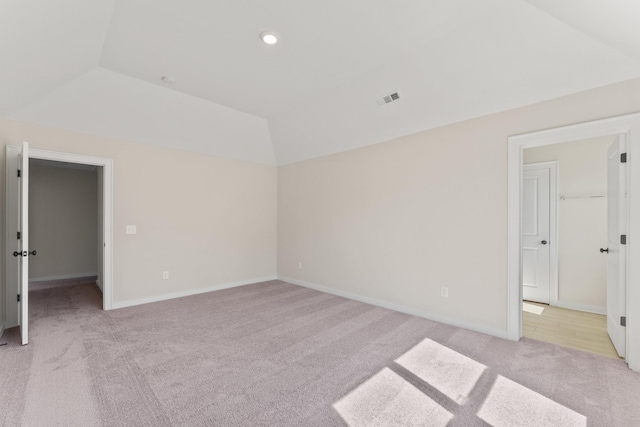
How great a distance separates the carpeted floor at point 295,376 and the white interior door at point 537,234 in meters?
1.77

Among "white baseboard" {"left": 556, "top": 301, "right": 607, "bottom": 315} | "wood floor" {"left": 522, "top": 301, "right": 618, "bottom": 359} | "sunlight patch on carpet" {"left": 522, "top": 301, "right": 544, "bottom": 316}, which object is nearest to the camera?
"wood floor" {"left": 522, "top": 301, "right": 618, "bottom": 359}

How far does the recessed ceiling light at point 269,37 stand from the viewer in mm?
2535

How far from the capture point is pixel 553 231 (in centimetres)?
412

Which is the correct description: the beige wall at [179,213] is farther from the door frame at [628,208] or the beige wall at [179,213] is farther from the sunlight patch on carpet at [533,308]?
the sunlight patch on carpet at [533,308]

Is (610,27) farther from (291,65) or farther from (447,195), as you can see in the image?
(291,65)

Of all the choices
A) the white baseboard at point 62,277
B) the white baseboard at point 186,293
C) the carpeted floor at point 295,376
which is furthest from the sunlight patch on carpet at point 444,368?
the white baseboard at point 62,277

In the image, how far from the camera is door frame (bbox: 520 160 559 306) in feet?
13.4

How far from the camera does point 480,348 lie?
275 cm

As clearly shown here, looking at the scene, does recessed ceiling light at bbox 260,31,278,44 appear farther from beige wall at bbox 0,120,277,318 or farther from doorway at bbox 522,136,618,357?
doorway at bbox 522,136,618,357

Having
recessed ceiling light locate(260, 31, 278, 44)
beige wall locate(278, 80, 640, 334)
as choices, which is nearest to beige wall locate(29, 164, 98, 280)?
beige wall locate(278, 80, 640, 334)

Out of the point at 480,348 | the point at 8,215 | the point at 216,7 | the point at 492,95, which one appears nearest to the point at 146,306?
the point at 8,215

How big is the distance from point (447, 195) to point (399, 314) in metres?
1.69

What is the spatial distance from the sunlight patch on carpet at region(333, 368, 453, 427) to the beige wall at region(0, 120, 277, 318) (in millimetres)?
3669

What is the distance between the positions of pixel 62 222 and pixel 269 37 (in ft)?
22.0
